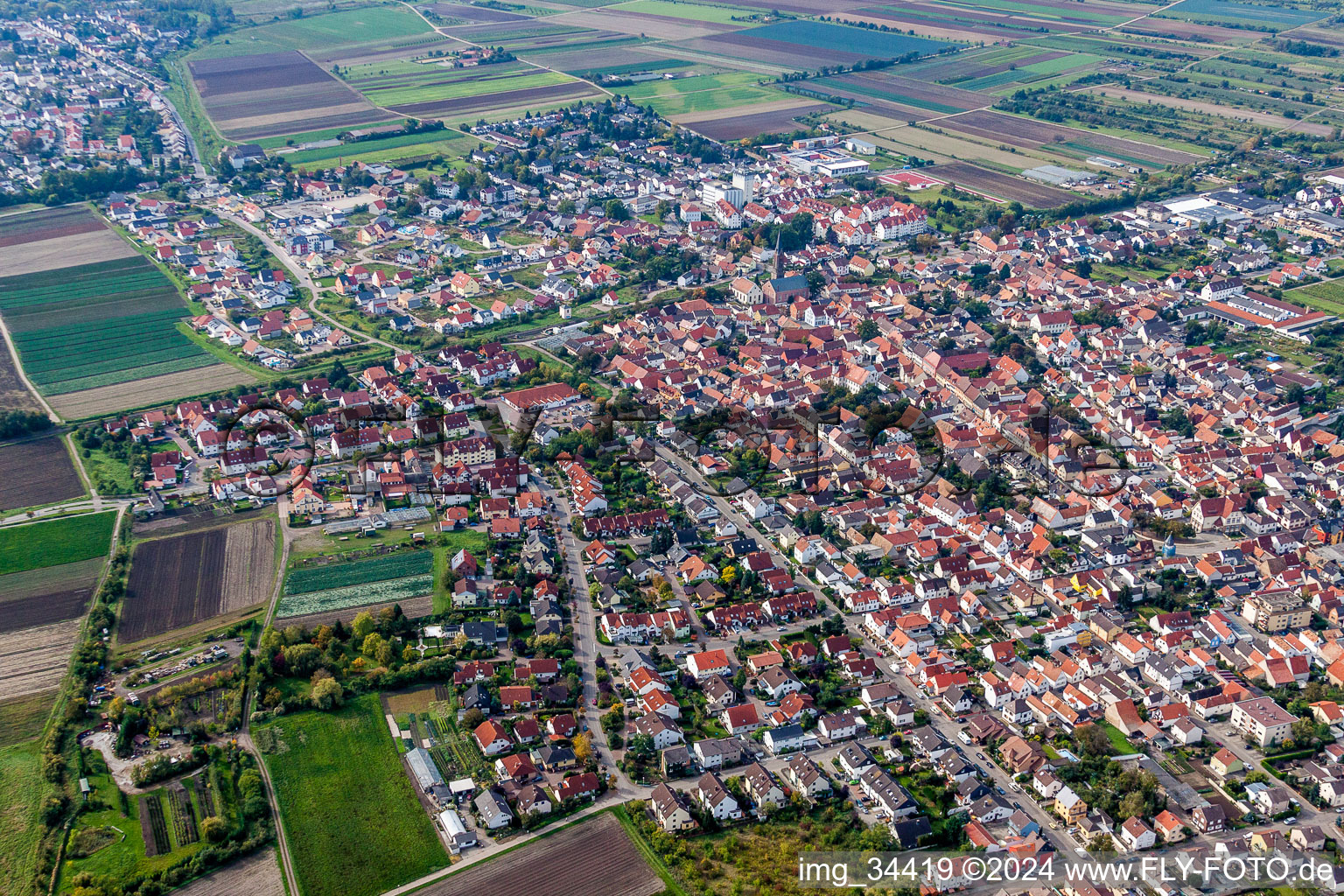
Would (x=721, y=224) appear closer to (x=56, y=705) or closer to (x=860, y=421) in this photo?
(x=860, y=421)

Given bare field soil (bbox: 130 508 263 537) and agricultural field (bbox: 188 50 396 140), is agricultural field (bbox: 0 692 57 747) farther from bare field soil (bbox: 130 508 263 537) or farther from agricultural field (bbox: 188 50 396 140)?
agricultural field (bbox: 188 50 396 140)

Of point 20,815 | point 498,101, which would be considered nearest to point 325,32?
point 498,101

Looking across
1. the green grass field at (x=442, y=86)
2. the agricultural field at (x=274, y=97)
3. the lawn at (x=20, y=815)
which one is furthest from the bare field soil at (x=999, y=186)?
the lawn at (x=20, y=815)

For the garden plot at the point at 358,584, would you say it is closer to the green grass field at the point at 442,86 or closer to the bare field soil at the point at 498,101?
the bare field soil at the point at 498,101

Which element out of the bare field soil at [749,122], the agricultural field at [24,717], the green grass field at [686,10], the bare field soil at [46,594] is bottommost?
the agricultural field at [24,717]

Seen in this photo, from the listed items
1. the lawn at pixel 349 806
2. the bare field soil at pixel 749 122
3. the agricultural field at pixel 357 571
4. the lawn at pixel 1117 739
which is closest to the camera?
the lawn at pixel 349 806

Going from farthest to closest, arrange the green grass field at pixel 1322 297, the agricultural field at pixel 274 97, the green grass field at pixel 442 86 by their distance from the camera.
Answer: the green grass field at pixel 442 86, the agricultural field at pixel 274 97, the green grass field at pixel 1322 297

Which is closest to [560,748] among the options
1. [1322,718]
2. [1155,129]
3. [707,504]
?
[707,504]
